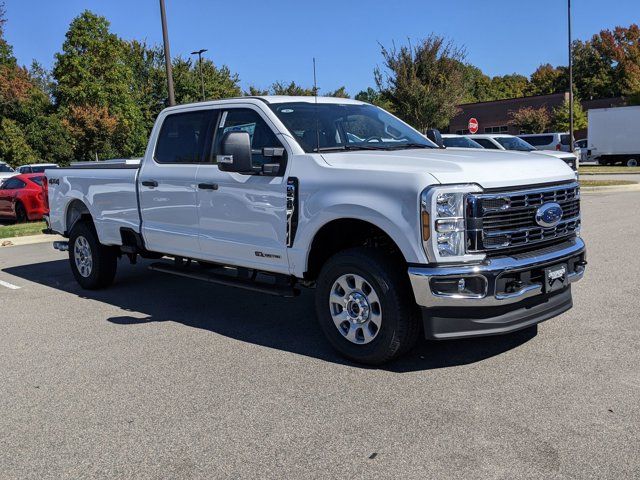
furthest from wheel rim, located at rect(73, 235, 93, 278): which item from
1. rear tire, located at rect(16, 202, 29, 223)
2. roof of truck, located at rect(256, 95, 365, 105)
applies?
rear tire, located at rect(16, 202, 29, 223)

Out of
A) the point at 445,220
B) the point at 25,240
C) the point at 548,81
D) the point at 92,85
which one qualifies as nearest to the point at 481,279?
the point at 445,220

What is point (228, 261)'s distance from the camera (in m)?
6.04

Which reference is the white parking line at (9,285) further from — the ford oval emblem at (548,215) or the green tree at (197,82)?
the green tree at (197,82)

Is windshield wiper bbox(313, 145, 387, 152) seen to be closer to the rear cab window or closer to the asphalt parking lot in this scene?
the asphalt parking lot

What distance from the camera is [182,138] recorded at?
6.68 meters

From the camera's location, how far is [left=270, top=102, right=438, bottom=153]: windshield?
18.4 ft

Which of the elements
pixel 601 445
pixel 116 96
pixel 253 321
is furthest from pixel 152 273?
pixel 116 96

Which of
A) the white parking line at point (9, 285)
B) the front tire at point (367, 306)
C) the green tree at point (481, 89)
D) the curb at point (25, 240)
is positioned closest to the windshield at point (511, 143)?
the curb at point (25, 240)

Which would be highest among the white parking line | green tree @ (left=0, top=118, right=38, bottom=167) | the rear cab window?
green tree @ (left=0, top=118, right=38, bottom=167)

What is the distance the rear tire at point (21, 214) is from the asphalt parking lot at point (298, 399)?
11606 mm

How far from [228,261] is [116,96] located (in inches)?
1680

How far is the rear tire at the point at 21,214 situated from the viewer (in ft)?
56.8

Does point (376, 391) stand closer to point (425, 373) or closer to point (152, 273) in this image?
point (425, 373)

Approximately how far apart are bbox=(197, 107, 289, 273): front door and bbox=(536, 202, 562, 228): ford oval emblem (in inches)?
79.4
